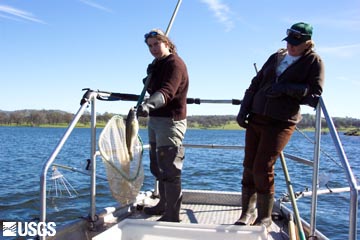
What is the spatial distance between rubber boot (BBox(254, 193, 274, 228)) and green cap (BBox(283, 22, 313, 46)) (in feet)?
4.63

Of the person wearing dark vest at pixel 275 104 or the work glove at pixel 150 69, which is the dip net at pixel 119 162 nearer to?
the work glove at pixel 150 69

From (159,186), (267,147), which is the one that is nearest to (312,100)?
(267,147)

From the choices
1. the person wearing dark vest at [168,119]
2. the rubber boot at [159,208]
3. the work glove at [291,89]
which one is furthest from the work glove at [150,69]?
the rubber boot at [159,208]

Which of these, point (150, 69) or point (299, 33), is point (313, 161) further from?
point (150, 69)

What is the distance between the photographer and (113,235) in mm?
3098

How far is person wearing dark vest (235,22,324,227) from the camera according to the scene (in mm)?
3318

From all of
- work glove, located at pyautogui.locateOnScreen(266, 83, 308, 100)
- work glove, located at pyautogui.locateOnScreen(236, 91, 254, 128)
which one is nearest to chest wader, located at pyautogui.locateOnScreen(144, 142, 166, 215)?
work glove, located at pyautogui.locateOnScreen(236, 91, 254, 128)

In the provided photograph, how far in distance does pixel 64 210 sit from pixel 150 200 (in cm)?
549

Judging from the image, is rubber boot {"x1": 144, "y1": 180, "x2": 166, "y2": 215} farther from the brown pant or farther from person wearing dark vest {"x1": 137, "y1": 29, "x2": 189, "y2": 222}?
the brown pant

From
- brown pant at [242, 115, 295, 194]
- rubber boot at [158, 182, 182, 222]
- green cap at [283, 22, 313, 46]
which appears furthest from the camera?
rubber boot at [158, 182, 182, 222]

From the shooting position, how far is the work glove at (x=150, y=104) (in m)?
3.32

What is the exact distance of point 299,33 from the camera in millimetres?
3367

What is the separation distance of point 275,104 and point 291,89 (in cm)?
25

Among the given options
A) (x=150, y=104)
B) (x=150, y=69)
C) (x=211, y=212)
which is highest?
(x=150, y=69)
